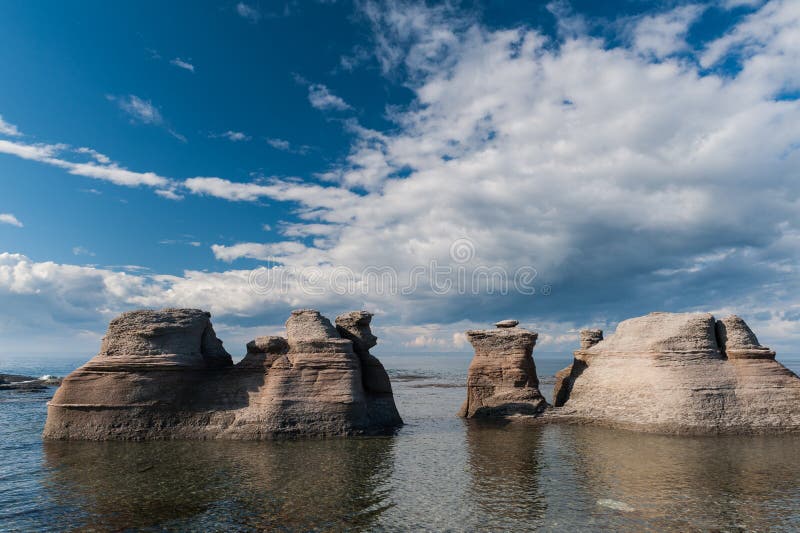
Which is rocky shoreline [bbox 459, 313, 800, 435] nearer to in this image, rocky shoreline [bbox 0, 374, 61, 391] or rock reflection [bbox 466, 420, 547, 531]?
rock reflection [bbox 466, 420, 547, 531]

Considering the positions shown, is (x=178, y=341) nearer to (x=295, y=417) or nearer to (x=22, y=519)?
(x=295, y=417)

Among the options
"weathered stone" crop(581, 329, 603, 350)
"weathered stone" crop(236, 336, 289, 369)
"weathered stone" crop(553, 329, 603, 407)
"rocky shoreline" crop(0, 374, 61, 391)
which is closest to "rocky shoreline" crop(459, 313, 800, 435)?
"weathered stone" crop(553, 329, 603, 407)

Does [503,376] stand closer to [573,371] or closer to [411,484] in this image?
[573,371]

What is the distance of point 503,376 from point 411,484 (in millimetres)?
16535

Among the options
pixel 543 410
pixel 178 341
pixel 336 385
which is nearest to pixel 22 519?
pixel 178 341

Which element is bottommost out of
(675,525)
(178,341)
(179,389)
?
(675,525)

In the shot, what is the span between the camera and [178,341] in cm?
2789

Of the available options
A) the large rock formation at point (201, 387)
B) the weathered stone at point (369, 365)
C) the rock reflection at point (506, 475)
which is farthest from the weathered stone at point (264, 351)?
the rock reflection at point (506, 475)

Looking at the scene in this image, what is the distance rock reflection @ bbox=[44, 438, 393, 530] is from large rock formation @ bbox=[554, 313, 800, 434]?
14.9m

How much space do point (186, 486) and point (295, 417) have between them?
8.59m

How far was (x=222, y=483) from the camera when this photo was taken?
62.6 ft

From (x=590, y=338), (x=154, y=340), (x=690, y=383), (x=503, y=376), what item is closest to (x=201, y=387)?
(x=154, y=340)

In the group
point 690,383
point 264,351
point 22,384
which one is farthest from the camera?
point 22,384

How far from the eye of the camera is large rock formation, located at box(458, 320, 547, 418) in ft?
111
